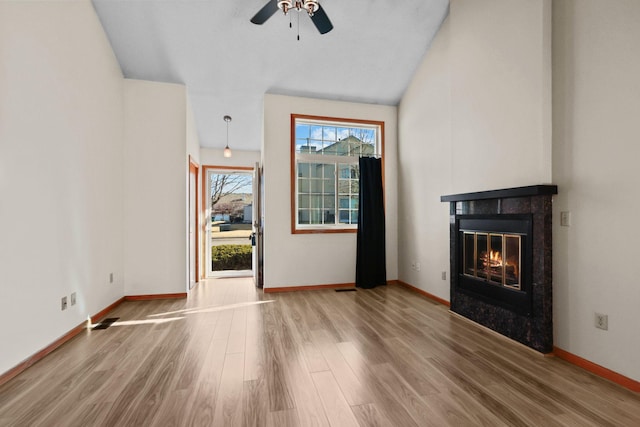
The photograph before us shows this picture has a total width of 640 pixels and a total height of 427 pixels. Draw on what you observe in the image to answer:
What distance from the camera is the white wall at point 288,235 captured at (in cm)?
438

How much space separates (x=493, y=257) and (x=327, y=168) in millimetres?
2720

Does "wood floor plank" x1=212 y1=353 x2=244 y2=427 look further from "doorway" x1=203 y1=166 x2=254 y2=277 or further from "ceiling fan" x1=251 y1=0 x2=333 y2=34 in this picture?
"doorway" x1=203 y1=166 x2=254 y2=277

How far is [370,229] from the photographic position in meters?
4.56

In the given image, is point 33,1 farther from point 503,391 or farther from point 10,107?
point 503,391

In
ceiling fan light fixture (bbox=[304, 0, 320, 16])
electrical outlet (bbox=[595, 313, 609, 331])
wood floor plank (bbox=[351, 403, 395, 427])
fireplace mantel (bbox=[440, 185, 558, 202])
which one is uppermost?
ceiling fan light fixture (bbox=[304, 0, 320, 16])

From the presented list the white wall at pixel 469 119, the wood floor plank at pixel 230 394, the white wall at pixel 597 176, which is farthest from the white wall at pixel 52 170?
the white wall at pixel 597 176

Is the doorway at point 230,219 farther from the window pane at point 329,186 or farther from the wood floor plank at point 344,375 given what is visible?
the wood floor plank at point 344,375

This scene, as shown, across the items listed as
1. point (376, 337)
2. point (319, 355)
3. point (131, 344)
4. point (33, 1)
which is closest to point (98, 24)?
point (33, 1)

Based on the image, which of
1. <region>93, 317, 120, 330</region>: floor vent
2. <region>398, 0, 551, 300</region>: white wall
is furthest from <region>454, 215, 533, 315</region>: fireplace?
<region>93, 317, 120, 330</region>: floor vent

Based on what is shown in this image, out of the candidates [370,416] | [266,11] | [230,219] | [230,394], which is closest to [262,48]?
[266,11]

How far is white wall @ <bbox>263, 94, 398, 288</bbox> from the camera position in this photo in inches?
172

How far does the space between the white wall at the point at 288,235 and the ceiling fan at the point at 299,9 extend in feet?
5.70

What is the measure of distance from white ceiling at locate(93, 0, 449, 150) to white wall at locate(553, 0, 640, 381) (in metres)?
1.81

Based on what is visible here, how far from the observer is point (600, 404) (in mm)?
1700
